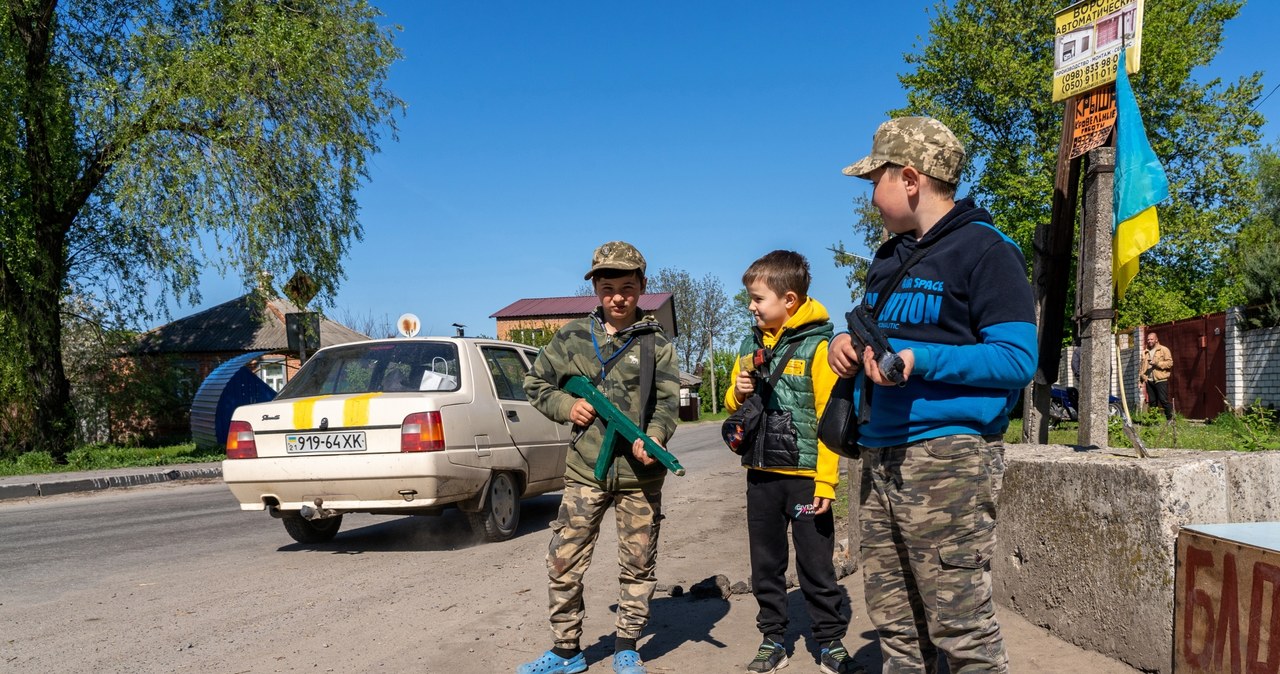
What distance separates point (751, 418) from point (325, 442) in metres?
3.88

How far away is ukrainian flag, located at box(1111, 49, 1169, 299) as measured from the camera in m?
4.41

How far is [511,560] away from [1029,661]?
3760mm

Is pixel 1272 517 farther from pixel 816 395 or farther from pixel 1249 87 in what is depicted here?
pixel 1249 87

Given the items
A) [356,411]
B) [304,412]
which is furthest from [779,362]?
[304,412]

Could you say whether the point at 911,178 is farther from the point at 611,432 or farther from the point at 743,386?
the point at 611,432

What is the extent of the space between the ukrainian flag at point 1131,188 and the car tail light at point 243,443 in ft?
18.7

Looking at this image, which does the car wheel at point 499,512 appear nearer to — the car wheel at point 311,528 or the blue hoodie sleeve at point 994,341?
the car wheel at point 311,528

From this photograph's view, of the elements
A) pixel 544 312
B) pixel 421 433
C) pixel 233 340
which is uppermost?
pixel 544 312

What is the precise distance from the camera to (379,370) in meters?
7.07

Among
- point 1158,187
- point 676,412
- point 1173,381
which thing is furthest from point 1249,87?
point 676,412

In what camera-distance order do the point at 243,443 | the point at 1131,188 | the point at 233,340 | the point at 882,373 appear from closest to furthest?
the point at 882,373, the point at 1131,188, the point at 243,443, the point at 233,340

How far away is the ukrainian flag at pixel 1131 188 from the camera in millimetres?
4414

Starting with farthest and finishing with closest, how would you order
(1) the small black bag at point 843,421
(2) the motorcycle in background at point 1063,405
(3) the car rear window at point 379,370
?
1. (2) the motorcycle in background at point 1063,405
2. (3) the car rear window at point 379,370
3. (1) the small black bag at point 843,421

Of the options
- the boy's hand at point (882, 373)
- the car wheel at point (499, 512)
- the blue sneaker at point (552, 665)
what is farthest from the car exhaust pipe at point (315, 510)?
the boy's hand at point (882, 373)
